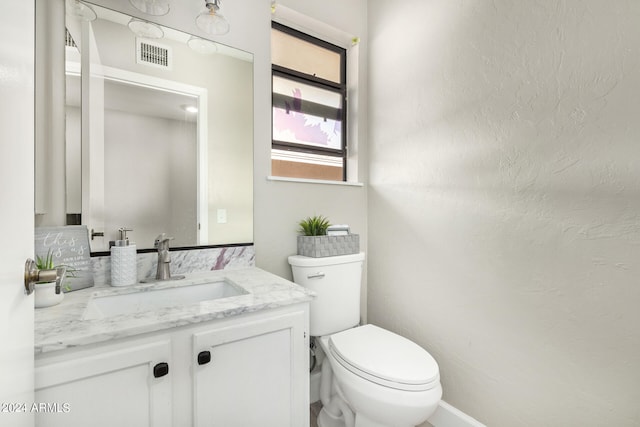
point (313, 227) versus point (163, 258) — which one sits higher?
point (313, 227)

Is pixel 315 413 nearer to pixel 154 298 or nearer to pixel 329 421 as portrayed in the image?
pixel 329 421

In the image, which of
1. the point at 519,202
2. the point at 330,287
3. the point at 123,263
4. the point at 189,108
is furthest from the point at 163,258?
the point at 519,202

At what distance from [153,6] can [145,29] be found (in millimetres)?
96

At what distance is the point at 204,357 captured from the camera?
872 mm

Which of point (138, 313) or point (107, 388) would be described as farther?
point (138, 313)

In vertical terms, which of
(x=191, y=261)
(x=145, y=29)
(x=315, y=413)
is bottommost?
(x=315, y=413)

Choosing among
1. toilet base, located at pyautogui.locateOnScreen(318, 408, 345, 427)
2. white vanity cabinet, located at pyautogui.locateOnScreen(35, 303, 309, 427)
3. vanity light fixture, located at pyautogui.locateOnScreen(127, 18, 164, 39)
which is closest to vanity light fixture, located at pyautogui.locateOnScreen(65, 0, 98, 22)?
vanity light fixture, located at pyautogui.locateOnScreen(127, 18, 164, 39)

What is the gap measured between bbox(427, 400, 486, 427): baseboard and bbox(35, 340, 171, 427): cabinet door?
126 cm

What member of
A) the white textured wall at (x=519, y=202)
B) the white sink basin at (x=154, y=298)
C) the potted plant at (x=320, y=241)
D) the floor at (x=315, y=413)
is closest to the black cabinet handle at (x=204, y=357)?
the white sink basin at (x=154, y=298)

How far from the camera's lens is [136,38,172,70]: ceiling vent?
4.12ft

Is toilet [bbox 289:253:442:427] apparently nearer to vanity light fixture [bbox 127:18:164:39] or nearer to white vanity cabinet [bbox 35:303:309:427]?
white vanity cabinet [bbox 35:303:309:427]

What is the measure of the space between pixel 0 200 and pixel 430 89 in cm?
163

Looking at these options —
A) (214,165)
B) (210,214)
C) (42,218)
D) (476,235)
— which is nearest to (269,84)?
(214,165)

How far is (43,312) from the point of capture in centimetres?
85
